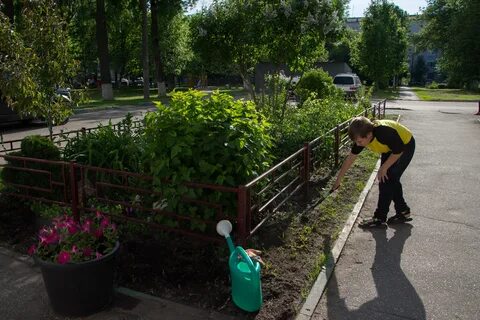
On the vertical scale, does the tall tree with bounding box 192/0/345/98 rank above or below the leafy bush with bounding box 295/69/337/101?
above

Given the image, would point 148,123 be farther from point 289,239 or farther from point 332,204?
point 332,204

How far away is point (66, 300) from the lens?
3.29m

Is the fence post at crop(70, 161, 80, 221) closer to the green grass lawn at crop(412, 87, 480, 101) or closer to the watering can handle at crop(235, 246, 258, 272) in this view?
the watering can handle at crop(235, 246, 258, 272)

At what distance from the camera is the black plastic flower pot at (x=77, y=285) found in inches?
128

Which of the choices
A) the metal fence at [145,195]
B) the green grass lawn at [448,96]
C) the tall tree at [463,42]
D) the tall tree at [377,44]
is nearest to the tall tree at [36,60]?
the metal fence at [145,195]

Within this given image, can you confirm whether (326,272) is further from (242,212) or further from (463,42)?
(463,42)

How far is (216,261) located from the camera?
4008 mm

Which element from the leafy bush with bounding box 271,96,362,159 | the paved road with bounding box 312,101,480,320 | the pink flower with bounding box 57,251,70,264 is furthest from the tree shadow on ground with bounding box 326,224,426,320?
the leafy bush with bounding box 271,96,362,159

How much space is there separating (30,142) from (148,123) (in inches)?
72.6

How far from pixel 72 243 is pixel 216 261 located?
1.28 m

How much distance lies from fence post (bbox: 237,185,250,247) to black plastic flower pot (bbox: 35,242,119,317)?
41.5 inches

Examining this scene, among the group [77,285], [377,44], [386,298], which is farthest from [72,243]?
[377,44]

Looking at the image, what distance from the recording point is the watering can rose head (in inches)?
129

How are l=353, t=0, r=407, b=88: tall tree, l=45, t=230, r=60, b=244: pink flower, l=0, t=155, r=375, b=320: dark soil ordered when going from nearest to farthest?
l=45, t=230, r=60, b=244: pink flower → l=0, t=155, r=375, b=320: dark soil → l=353, t=0, r=407, b=88: tall tree
